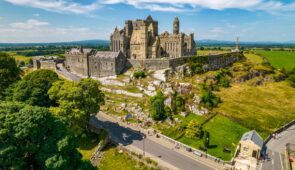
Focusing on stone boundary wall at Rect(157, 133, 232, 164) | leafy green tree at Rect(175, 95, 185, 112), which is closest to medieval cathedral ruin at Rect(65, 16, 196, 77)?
leafy green tree at Rect(175, 95, 185, 112)

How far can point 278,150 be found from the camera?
5888 cm

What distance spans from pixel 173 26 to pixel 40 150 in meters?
97.6

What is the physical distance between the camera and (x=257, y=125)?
225 ft

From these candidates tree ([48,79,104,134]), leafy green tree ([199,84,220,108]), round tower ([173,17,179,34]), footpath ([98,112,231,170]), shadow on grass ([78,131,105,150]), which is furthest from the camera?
round tower ([173,17,179,34])

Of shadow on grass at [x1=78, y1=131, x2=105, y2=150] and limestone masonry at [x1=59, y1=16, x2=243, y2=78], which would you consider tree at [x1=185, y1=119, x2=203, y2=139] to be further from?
limestone masonry at [x1=59, y1=16, x2=243, y2=78]

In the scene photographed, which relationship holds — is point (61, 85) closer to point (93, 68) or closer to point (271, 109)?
point (93, 68)

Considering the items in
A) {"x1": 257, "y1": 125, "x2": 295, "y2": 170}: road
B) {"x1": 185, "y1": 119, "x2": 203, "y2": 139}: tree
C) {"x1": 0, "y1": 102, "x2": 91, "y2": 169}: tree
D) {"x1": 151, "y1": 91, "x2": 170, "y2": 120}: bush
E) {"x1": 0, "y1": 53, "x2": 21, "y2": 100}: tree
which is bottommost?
{"x1": 257, "y1": 125, "x2": 295, "y2": 170}: road

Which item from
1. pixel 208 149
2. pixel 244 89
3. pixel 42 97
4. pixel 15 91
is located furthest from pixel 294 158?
pixel 15 91

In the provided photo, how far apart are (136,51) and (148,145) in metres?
63.4

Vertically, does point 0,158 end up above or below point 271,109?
above

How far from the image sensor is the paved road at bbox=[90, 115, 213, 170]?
4819 cm

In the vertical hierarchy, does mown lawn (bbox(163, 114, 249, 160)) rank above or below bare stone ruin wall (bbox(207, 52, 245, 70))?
below

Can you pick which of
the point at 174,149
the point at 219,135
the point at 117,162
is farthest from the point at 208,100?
the point at 117,162

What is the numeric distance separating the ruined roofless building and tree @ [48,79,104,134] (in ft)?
170
